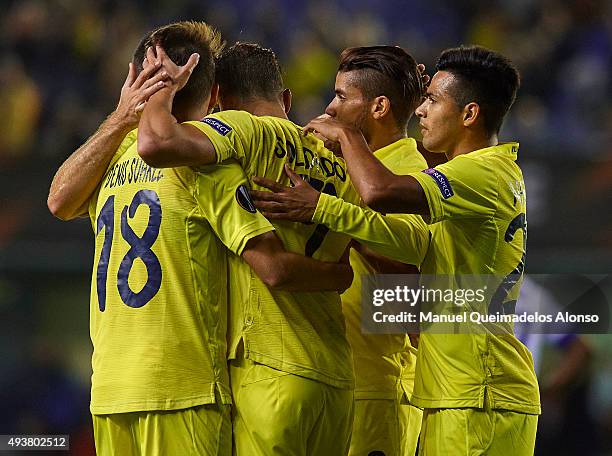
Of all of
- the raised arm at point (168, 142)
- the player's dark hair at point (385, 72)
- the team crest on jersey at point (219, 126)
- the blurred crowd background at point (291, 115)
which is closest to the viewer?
the raised arm at point (168, 142)

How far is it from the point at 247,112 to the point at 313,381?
0.85 m

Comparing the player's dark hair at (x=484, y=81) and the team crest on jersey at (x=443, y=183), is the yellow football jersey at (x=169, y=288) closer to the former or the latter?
the team crest on jersey at (x=443, y=183)

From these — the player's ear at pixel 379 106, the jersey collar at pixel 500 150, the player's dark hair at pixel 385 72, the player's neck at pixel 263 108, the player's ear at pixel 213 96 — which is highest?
the player's dark hair at pixel 385 72

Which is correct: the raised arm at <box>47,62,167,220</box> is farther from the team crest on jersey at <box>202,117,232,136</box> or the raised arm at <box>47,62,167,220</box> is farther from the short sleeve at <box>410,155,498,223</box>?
the short sleeve at <box>410,155,498,223</box>

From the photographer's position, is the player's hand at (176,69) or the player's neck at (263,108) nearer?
the player's hand at (176,69)

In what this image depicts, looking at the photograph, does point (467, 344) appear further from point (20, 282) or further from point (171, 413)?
point (20, 282)

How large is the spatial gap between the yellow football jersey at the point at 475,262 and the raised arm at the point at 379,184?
0.21 ft

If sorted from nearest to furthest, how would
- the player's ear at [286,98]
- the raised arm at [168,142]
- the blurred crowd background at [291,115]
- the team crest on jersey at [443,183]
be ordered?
the raised arm at [168,142], the team crest on jersey at [443,183], the player's ear at [286,98], the blurred crowd background at [291,115]

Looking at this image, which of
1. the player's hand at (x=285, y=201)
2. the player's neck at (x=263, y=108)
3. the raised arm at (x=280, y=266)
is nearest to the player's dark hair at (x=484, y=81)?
the player's neck at (x=263, y=108)

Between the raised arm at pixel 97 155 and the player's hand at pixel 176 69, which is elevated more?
the player's hand at pixel 176 69

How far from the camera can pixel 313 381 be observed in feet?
9.56

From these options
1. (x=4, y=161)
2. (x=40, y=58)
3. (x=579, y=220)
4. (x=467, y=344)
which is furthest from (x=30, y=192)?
(x=467, y=344)

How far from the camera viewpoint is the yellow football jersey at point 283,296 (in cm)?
288

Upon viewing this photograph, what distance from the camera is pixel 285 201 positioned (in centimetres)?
290
